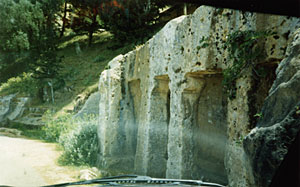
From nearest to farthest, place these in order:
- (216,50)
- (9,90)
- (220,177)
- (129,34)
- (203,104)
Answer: (216,50) → (9,90) → (220,177) → (203,104) → (129,34)

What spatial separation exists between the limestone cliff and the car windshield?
0.07 feet

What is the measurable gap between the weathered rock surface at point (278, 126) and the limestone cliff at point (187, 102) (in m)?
0.15

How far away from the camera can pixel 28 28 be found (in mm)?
5273

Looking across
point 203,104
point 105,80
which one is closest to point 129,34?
point 105,80

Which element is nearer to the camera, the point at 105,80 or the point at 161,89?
the point at 161,89

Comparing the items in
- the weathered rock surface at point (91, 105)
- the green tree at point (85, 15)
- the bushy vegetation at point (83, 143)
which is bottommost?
the bushy vegetation at point (83, 143)

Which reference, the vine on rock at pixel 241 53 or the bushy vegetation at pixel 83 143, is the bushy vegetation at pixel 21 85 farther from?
the vine on rock at pixel 241 53

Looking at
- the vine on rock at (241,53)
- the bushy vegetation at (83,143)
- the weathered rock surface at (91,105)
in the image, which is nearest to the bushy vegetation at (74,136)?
the bushy vegetation at (83,143)

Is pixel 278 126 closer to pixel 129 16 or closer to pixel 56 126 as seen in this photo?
pixel 129 16

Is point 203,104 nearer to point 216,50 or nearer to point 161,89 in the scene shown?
point 161,89

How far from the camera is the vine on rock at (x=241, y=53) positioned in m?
3.50

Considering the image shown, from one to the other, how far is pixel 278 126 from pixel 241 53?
2241 millimetres

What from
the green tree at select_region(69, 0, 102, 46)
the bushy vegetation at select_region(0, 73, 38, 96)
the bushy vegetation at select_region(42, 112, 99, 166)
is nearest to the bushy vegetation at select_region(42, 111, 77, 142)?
the bushy vegetation at select_region(42, 112, 99, 166)

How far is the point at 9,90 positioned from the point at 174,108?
315cm
